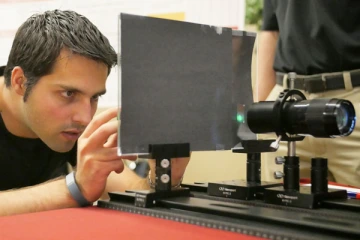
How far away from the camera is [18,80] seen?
4.98ft

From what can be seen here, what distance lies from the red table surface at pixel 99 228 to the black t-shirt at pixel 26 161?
0.68 metres

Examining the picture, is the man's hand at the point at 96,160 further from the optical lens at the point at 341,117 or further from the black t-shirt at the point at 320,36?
the black t-shirt at the point at 320,36

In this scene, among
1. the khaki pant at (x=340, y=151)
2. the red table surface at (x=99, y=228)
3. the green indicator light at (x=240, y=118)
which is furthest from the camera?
the khaki pant at (x=340, y=151)

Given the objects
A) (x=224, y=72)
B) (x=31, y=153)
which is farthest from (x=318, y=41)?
(x=31, y=153)

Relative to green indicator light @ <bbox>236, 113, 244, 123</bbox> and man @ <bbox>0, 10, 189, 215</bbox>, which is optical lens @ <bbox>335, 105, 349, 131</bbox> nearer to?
green indicator light @ <bbox>236, 113, 244, 123</bbox>

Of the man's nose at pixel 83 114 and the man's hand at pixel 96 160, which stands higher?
the man's nose at pixel 83 114

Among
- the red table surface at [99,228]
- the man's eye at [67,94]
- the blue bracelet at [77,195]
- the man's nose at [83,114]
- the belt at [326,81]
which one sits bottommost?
the red table surface at [99,228]

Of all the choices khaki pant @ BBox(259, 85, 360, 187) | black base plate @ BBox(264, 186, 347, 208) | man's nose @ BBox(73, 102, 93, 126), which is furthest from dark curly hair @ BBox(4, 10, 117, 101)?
black base plate @ BBox(264, 186, 347, 208)

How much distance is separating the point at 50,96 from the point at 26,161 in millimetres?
274

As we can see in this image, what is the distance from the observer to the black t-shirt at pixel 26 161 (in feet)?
4.97

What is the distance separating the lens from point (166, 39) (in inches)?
37.1

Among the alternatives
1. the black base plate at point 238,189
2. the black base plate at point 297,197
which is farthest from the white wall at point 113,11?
the black base plate at point 297,197

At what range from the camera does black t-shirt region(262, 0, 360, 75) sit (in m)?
1.45

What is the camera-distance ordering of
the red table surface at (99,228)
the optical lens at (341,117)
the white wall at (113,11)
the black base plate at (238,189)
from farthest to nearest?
the white wall at (113,11) < the black base plate at (238,189) < the optical lens at (341,117) < the red table surface at (99,228)
